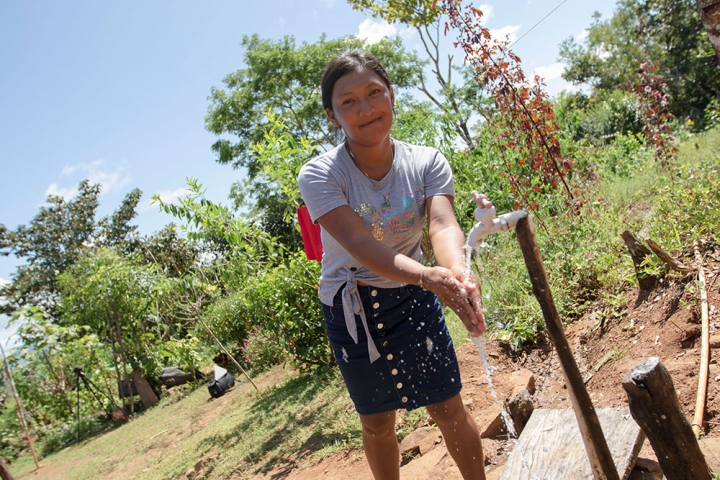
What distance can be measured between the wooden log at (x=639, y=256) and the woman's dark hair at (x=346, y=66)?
2.00 m

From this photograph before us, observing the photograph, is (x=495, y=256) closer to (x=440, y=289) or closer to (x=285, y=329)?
(x=285, y=329)

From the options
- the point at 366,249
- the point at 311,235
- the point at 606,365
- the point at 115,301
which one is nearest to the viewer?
the point at 366,249

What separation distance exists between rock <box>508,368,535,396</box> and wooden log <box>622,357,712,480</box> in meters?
1.51

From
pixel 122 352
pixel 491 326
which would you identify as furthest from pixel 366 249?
pixel 122 352

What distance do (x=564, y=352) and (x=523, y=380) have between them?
6.37ft

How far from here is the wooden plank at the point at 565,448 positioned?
5.54 feet

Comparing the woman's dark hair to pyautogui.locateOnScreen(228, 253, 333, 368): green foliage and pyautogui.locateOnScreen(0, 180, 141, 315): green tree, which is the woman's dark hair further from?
pyautogui.locateOnScreen(0, 180, 141, 315): green tree

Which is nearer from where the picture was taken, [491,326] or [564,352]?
[564,352]

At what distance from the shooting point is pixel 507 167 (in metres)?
5.09

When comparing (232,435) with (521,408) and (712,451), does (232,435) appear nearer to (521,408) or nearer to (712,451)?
(521,408)

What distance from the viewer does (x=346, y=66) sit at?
187 centimetres

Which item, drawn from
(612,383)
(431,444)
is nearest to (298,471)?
(431,444)

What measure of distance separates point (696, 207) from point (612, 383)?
5.43ft

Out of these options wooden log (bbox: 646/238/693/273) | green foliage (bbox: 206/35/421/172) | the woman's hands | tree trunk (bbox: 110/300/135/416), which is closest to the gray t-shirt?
the woman's hands
